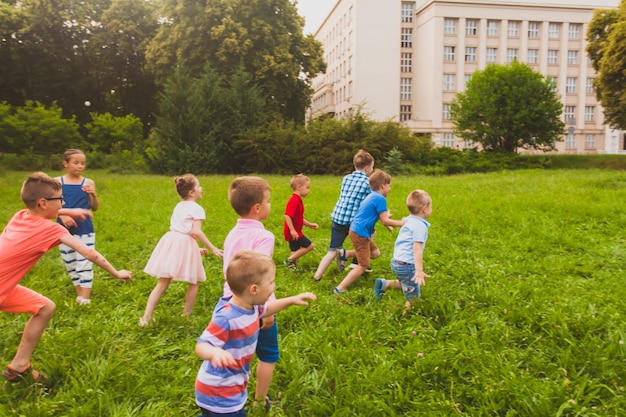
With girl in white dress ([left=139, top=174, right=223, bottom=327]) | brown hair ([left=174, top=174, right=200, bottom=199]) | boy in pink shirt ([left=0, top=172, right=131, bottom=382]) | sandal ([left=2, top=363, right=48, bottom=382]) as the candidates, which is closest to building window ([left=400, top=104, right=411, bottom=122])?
brown hair ([left=174, top=174, right=200, bottom=199])

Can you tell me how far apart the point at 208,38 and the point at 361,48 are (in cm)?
3454

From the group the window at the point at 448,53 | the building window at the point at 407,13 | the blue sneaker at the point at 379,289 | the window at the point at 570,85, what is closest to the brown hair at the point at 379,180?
the blue sneaker at the point at 379,289

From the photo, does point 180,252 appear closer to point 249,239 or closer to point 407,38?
point 249,239

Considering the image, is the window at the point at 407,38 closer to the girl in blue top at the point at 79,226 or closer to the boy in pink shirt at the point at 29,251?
the girl in blue top at the point at 79,226

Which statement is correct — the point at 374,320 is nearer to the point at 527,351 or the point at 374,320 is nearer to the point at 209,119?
the point at 527,351

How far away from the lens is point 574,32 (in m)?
64.9

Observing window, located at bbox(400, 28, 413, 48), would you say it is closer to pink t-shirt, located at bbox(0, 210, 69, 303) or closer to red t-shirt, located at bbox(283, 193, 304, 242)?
red t-shirt, located at bbox(283, 193, 304, 242)

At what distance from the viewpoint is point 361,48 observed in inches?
2500

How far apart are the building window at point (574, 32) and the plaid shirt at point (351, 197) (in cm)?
7091

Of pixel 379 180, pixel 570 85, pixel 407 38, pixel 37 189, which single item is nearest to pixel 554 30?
pixel 570 85

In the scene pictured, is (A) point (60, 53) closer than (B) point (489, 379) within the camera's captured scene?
No

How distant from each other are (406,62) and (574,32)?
2269 centimetres

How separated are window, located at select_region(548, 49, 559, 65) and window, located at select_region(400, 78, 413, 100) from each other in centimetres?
1867

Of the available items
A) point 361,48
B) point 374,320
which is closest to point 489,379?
point 374,320
